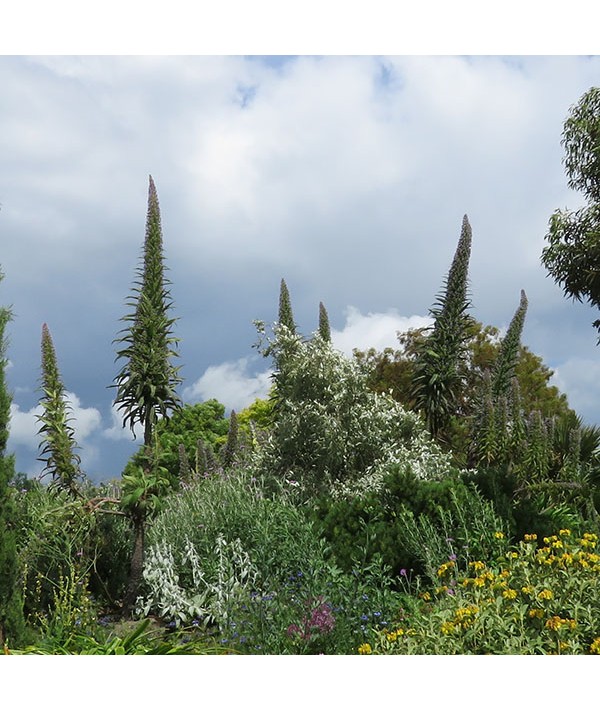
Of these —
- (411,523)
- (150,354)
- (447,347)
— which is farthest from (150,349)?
(447,347)

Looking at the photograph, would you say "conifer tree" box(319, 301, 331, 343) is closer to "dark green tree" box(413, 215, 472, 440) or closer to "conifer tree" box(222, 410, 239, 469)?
"conifer tree" box(222, 410, 239, 469)

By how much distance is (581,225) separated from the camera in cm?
1351

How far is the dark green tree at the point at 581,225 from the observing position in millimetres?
12977

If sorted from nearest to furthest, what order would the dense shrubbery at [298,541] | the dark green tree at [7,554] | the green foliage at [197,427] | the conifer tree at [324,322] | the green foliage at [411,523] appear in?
the dense shrubbery at [298,541], the dark green tree at [7,554], the green foliage at [411,523], the conifer tree at [324,322], the green foliage at [197,427]

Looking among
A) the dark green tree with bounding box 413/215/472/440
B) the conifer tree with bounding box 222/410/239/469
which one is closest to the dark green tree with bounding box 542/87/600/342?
the dark green tree with bounding box 413/215/472/440

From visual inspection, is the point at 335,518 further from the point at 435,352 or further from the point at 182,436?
the point at 182,436

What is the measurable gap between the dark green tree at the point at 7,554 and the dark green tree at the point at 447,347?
8191mm

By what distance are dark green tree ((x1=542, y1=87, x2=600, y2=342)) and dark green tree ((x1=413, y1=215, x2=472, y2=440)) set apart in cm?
193

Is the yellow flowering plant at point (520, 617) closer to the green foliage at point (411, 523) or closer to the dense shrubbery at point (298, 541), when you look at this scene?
the dense shrubbery at point (298, 541)

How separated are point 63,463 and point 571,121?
35.1ft

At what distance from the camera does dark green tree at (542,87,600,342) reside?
1298 cm

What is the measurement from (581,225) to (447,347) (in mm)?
3541

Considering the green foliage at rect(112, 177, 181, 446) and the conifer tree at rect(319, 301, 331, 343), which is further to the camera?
the conifer tree at rect(319, 301, 331, 343)

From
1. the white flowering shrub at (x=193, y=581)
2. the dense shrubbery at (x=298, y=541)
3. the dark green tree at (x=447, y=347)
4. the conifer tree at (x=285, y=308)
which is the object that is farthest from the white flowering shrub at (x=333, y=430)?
the conifer tree at (x=285, y=308)
